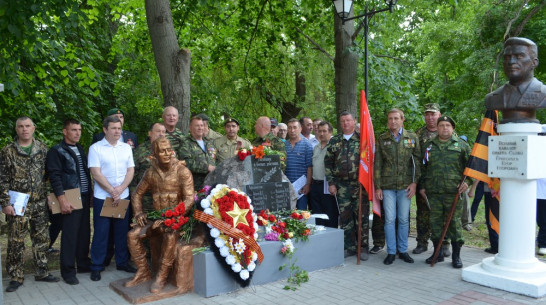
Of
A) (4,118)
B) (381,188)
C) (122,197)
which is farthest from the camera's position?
(4,118)

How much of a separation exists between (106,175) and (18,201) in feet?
3.52

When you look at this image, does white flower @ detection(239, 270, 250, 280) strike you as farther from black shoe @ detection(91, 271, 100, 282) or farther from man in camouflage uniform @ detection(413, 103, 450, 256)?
man in camouflage uniform @ detection(413, 103, 450, 256)

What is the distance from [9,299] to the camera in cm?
521

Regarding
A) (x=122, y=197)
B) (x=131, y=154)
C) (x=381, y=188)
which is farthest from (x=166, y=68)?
(x=381, y=188)

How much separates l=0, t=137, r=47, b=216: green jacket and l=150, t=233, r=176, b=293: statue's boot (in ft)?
5.86

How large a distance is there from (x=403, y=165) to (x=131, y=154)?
3.86 metres

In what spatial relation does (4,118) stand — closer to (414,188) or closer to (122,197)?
(122,197)

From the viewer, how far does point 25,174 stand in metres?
5.70

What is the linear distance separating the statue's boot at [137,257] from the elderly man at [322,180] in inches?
124

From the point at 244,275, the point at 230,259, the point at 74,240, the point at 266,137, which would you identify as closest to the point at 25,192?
the point at 74,240

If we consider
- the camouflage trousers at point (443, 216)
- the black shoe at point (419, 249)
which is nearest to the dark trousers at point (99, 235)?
the camouflage trousers at point (443, 216)

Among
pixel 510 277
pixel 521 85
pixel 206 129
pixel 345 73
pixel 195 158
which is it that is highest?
pixel 345 73

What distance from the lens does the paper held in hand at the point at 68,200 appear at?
5801mm

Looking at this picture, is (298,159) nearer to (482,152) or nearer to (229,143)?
(229,143)
